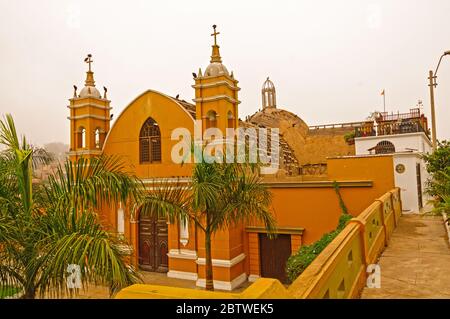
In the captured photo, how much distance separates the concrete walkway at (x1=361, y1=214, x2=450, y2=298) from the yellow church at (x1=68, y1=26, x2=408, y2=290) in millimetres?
2820

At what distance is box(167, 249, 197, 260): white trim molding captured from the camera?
12610mm

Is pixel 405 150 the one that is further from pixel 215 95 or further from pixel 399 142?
pixel 215 95

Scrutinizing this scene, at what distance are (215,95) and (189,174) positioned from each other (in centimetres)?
337

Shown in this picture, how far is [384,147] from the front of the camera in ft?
54.9

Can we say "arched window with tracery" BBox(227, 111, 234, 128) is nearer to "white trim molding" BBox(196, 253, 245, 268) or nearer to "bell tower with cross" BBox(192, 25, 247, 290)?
"bell tower with cross" BBox(192, 25, 247, 290)

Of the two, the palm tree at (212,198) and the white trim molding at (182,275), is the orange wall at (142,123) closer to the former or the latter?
the white trim molding at (182,275)

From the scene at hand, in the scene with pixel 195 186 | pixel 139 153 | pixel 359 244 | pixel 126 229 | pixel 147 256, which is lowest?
pixel 147 256

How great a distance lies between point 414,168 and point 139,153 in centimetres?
1158

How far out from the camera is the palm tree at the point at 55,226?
3727 mm

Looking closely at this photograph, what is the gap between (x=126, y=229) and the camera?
1425 centimetres

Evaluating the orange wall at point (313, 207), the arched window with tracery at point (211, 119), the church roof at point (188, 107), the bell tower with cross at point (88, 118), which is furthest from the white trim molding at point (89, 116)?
the orange wall at point (313, 207)

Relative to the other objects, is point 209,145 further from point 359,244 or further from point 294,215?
point 359,244
